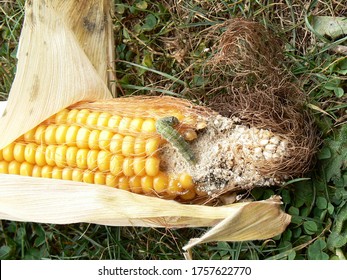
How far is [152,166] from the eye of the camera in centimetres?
133

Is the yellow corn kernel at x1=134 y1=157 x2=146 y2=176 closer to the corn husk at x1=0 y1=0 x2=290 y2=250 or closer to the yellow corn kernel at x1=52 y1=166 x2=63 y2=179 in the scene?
the corn husk at x1=0 y1=0 x2=290 y2=250

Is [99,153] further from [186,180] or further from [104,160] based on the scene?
[186,180]

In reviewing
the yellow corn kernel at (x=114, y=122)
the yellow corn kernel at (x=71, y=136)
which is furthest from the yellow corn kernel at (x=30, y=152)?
the yellow corn kernel at (x=114, y=122)

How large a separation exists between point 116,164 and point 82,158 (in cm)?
10

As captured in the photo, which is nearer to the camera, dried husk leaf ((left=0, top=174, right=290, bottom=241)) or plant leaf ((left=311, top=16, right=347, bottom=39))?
dried husk leaf ((left=0, top=174, right=290, bottom=241))

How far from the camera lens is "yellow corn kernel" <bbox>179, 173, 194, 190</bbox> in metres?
1.33

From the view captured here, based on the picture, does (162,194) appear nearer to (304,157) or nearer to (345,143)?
(304,157)

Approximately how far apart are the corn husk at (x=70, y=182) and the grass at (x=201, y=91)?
0.54ft

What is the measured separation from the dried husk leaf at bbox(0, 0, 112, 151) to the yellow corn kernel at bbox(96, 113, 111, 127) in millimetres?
114

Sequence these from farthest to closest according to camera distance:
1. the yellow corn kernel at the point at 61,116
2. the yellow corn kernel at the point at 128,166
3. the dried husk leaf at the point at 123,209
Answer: the yellow corn kernel at the point at 61,116
the yellow corn kernel at the point at 128,166
the dried husk leaf at the point at 123,209

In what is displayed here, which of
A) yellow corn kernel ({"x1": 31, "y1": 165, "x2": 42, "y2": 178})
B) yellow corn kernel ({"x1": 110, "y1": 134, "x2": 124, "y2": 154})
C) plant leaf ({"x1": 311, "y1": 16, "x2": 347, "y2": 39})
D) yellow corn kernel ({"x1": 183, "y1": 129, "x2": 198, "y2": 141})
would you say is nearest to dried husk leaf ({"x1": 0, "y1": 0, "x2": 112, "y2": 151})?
yellow corn kernel ({"x1": 31, "y1": 165, "x2": 42, "y2": 178})

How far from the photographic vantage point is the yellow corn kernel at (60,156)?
140 cm

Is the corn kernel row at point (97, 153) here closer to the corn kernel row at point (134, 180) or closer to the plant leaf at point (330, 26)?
the corn kernel row at point (134, 180)
